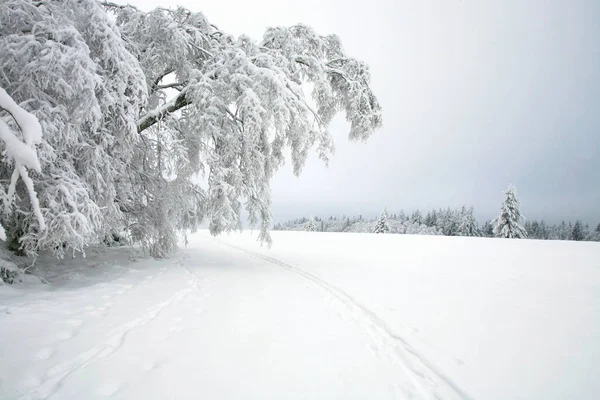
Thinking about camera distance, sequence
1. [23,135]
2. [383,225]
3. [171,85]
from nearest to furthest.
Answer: [23,135] → [171,85] → [383,225]

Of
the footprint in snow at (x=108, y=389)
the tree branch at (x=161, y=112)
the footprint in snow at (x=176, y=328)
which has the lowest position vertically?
the footprint in snow at (x=176, y=328)

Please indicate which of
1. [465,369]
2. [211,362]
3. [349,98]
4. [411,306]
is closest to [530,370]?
[465,369]

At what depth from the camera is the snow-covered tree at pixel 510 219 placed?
32.6 m

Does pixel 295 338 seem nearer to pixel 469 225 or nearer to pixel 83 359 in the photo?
pixel 83 359

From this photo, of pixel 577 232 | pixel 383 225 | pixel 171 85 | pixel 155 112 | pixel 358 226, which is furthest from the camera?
pixel 358 226

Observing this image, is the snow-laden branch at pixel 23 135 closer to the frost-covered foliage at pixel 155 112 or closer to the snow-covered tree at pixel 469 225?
the frost-covered foliage at pixel 155 112

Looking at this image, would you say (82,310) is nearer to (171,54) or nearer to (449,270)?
(171,54)

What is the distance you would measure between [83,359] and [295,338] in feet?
7.42

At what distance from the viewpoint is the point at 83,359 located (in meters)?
2.87

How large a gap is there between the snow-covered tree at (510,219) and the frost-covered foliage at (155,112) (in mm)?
31868

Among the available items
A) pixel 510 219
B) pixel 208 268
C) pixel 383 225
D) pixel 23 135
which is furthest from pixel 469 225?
pixel 23 135

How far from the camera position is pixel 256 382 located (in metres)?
2.62

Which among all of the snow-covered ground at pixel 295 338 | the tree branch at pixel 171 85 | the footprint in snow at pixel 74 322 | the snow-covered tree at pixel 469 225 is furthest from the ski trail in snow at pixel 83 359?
the snow-covered tree at pixel 469 225

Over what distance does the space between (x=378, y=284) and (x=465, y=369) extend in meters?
3.90
